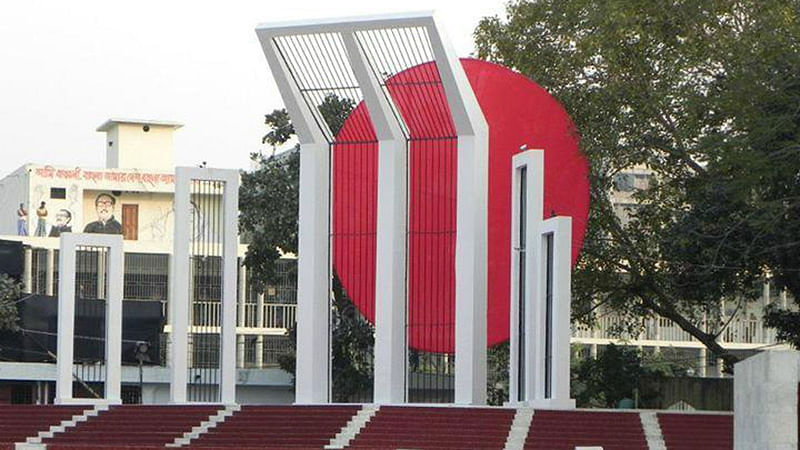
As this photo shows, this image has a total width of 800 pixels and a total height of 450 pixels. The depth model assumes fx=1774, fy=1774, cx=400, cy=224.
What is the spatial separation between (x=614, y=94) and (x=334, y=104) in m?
6.69

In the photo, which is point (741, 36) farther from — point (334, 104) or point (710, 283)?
point (334, 104)

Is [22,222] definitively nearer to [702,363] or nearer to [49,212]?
[49,212]

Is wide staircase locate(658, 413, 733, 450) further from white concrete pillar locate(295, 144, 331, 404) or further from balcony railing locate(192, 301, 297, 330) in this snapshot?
balcony railing locate(192, 301, 297, 330)

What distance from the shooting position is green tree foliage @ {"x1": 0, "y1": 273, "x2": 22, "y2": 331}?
54.0m

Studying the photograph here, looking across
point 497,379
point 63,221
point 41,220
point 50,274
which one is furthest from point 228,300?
point 63,221

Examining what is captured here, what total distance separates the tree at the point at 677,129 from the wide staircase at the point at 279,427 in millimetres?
8668

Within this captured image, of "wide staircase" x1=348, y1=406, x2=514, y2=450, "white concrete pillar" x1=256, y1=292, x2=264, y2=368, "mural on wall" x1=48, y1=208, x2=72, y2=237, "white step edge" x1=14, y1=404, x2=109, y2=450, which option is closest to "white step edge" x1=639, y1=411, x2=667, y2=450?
"wide staircase" x1=348, y1=406, x2=514, y2=450

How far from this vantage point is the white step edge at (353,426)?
106 ft

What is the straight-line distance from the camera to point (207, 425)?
33.9m

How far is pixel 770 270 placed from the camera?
128 ft

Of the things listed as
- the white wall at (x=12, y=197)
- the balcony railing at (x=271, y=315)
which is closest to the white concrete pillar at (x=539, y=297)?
the balcony railing at (x=271, y=315)

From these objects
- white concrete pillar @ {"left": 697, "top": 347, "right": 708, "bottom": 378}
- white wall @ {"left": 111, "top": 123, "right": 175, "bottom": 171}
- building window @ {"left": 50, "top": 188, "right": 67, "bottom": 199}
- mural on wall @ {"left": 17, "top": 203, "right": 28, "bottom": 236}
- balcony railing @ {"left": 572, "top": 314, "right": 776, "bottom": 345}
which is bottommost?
white concrete pillar @ {"left": 697, "top": 347, "right": 708, "bottom": 378}

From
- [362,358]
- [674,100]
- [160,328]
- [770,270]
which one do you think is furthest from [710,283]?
[160,328]

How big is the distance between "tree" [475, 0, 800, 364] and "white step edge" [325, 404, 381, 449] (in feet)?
26.1
